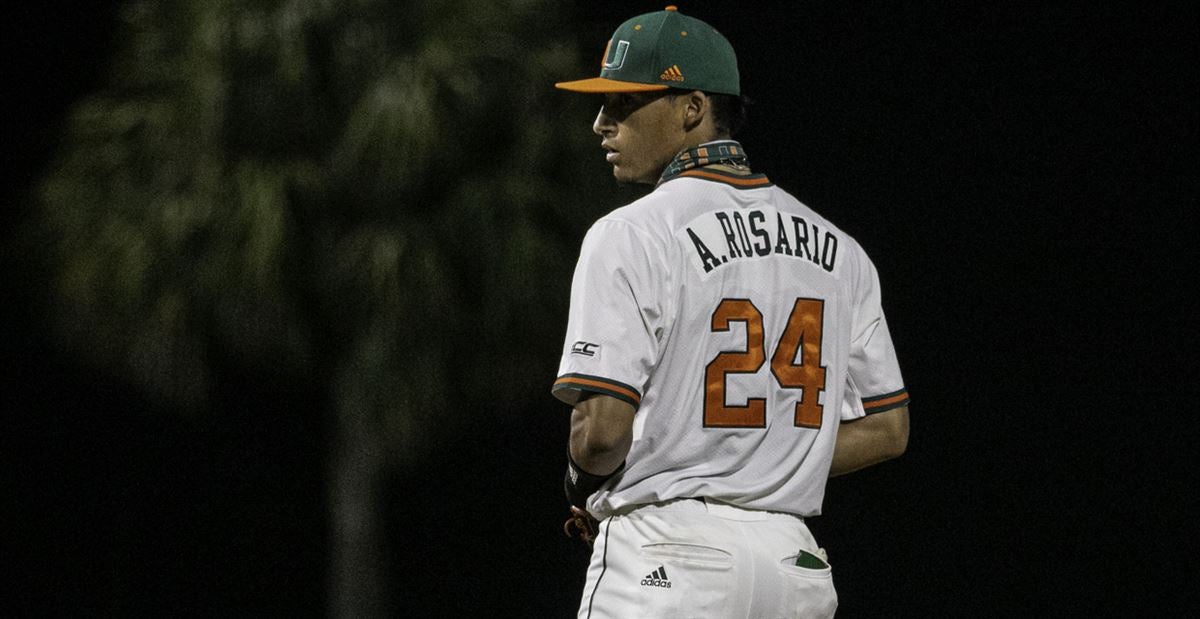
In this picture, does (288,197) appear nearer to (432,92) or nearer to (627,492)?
(432,92)

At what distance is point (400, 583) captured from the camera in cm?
870

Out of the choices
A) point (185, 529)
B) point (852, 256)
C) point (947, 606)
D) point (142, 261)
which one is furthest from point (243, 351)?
point (852, 256)

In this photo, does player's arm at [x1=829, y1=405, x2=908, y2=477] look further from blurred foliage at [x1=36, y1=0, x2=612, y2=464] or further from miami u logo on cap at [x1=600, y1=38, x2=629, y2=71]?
blurred foliage at [x1=36, y1=0, x2=612, y2=464]

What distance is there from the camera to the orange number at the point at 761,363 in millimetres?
2039

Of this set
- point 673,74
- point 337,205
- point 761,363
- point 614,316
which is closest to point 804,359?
point 761,363

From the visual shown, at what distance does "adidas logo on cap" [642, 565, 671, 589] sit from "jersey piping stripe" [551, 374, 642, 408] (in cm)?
22

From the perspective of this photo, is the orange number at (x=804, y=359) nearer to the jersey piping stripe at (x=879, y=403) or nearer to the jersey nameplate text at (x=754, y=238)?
the jersey nameplate text at (x=754, y=238)

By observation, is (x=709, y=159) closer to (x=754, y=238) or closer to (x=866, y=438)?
(x=754, y=238)

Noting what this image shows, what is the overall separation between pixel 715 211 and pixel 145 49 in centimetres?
631

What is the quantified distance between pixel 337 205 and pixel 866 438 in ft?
19.3

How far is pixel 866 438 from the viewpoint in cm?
230

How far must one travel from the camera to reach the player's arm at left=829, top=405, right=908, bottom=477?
2.30 m

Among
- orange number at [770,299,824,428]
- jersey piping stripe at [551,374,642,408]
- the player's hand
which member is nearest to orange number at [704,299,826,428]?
orange number at [770,299,824,428]

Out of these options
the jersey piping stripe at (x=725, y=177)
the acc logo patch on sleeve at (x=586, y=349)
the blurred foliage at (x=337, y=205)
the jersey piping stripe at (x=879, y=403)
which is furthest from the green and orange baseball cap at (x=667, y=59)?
the blurred foliage at (x=337, y=205)
